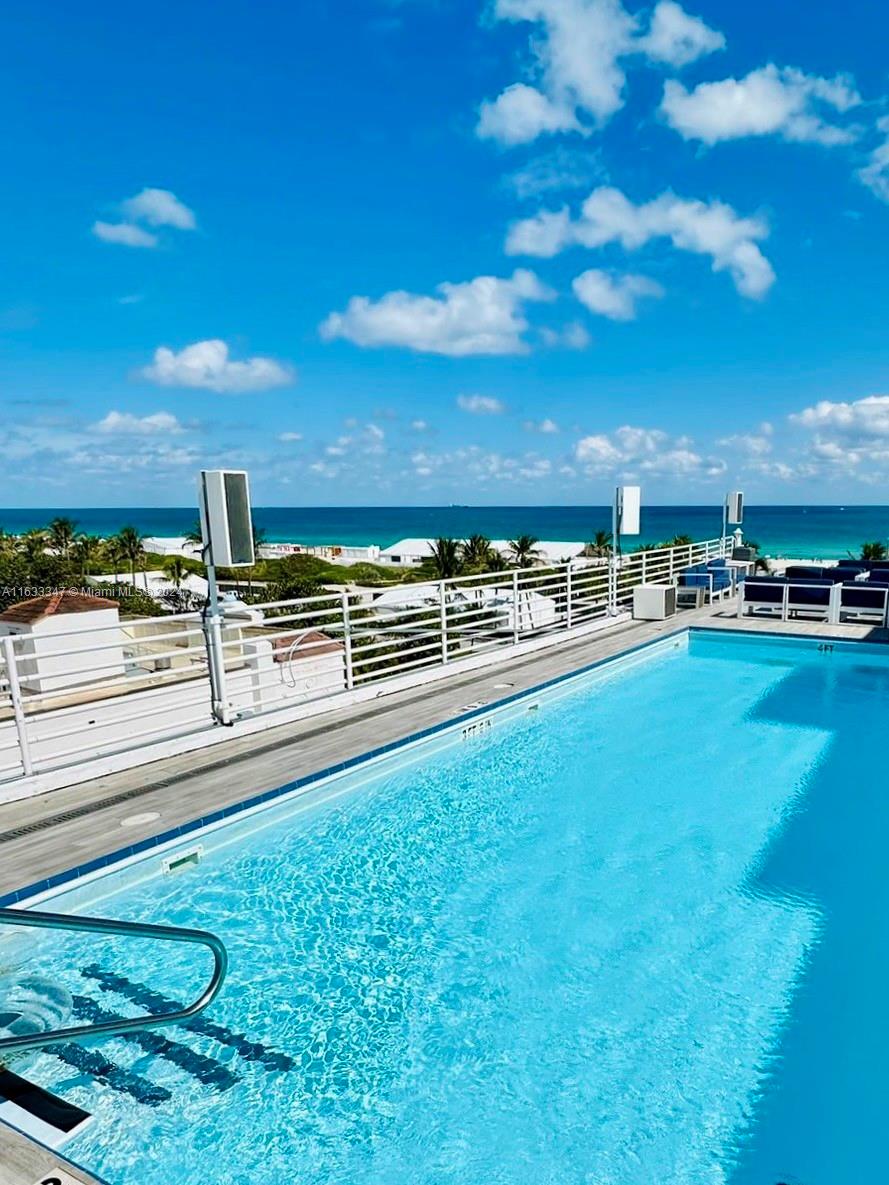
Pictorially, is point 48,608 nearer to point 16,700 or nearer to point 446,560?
point 16,700

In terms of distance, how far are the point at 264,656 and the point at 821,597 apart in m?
8.65

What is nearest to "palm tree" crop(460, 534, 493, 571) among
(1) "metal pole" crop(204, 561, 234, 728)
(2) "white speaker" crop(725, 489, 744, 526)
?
(2) "white speaker" crop(725, 489, 744, 526)

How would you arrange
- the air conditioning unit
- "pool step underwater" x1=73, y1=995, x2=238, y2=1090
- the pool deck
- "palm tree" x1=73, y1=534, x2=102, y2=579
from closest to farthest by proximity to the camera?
"pool step underwater" x1=73, y1=995, x2=238, y2=1090, the pool deck, the air conditioning unit, "palm tree" x1=73, y1=534, x2=102, y2=579

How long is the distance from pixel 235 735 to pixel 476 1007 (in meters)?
3.39

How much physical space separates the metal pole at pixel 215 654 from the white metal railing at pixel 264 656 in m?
0.05

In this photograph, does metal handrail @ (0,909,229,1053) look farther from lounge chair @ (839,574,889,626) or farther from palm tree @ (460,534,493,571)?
palm tree @ (460,534,493,571)

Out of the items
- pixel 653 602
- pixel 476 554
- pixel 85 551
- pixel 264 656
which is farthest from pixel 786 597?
pixel 85 551

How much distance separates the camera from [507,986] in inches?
122

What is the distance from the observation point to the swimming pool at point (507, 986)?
229cm

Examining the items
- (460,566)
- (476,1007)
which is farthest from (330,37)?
(460,566)

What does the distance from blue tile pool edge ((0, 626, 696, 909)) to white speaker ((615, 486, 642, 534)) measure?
289 cm

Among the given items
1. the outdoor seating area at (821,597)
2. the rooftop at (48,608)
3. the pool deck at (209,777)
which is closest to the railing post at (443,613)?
the pool deck at (209,777)

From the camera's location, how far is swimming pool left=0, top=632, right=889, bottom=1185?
2293 millimetres

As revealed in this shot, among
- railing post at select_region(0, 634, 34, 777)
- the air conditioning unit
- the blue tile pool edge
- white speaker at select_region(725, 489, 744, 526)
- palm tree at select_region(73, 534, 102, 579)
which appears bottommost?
palm tree at select_region(73, 534, 102, 579)
